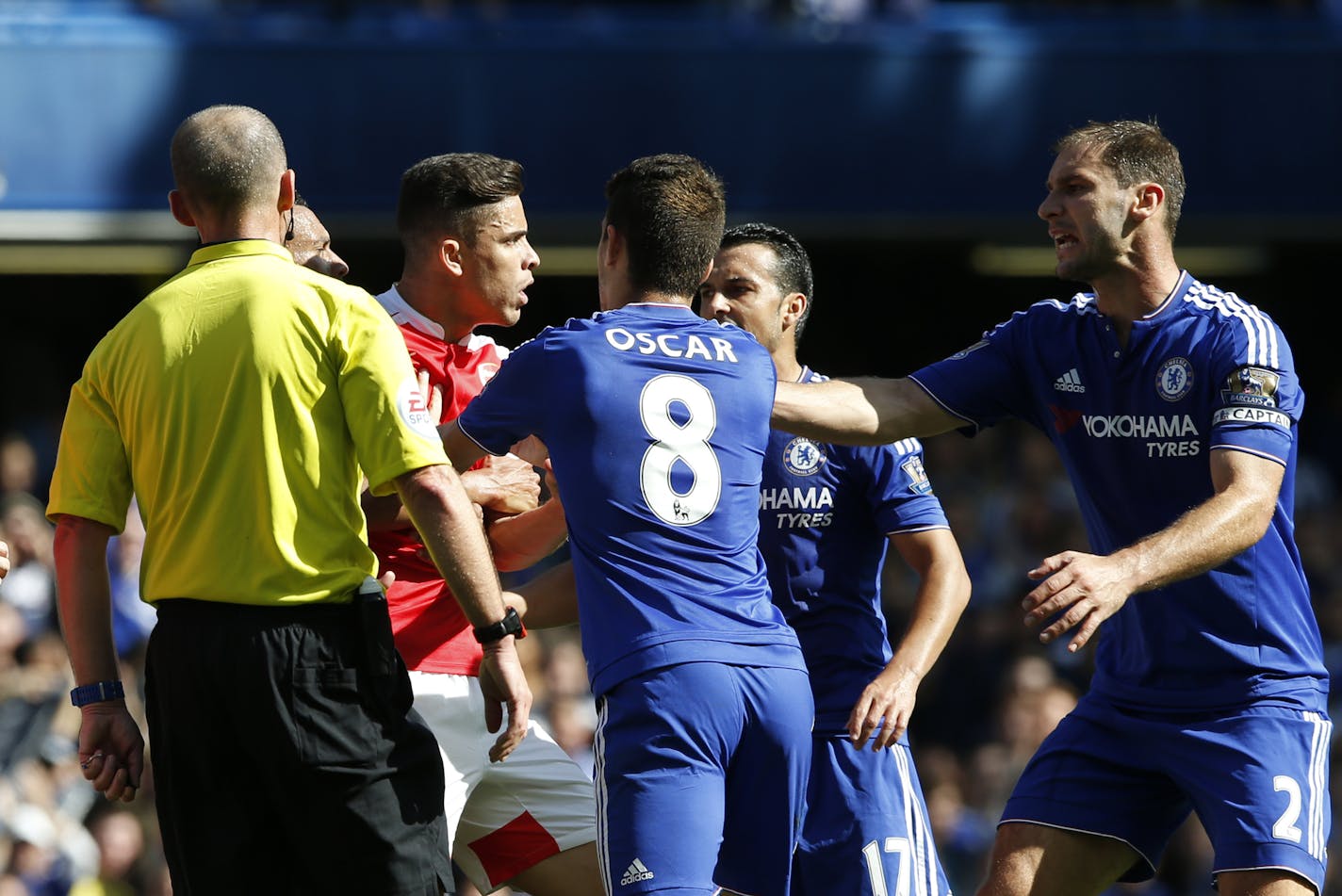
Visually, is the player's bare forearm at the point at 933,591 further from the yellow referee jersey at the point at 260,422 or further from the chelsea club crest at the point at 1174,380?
the yellow referee jersey at the point at 260,422

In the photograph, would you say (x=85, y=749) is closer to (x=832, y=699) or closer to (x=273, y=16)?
(x=832, y=699)

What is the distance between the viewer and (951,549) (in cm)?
539

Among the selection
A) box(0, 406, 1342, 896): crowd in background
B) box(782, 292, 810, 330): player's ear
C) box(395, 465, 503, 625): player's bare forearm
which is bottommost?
box(0, 406, 1342, 896): crowd in background

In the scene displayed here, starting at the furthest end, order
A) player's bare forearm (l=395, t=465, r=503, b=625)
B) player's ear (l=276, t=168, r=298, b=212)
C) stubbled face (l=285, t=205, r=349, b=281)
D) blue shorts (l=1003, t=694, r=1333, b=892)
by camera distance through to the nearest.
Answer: stubbled face (l=285, t=205, r=349, b=281), blue shorts (l=1003, t=694, r=1333, b=892), player's ear (l=276, t=168, r=298, b=212), player's bare forearm (l=395, t=465, r=503, b=625)

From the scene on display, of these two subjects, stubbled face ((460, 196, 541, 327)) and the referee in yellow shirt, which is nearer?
the referee in yellow shirt

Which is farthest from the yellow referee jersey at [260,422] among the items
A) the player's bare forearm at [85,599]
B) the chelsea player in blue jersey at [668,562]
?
the chelsea player in blue jersey at [668,562]

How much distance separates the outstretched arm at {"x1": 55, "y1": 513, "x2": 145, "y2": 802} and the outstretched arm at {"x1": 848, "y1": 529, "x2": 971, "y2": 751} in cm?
183

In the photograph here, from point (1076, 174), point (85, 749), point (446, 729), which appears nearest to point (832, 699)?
point (446, 729)

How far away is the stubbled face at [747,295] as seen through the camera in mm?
5578

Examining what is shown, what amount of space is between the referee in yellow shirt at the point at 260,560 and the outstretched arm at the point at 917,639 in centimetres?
103

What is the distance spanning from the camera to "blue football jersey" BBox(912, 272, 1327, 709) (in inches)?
189

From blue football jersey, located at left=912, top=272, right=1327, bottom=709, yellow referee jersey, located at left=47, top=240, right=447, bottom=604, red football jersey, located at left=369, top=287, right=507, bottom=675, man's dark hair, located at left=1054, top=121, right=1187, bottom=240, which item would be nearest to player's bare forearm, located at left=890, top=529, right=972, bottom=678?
blue football jersey, located at left=912, top=272, right=1327, bottom=709

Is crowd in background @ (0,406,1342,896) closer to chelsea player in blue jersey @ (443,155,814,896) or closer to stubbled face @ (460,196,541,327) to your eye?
stubbled face @ (460,196,541,327)

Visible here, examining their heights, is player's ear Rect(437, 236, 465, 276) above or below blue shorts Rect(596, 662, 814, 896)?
above
